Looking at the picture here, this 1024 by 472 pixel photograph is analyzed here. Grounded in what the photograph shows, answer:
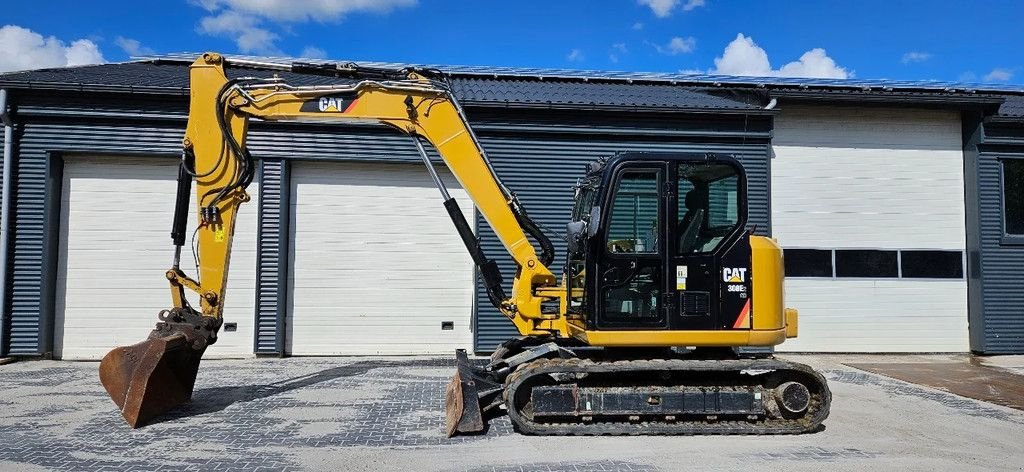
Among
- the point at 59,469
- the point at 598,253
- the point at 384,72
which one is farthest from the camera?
the point at 384,72

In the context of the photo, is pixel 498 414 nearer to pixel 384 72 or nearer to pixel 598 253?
pixel 598 253

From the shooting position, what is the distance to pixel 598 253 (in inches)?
266

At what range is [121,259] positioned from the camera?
11930mm

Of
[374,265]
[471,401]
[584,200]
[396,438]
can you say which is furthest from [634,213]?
[374,265]

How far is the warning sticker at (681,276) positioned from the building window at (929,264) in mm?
8447

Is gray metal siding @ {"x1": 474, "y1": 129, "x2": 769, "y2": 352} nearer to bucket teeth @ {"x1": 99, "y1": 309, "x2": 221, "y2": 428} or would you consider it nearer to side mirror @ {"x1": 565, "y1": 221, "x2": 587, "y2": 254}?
side mirror @ {"x1": 565, "y1": 221, "x2": 587, "y2": 254}

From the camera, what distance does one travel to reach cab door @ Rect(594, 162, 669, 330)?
6773mm

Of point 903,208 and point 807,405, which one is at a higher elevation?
point 903,208

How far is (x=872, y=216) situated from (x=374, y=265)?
9.43 meters

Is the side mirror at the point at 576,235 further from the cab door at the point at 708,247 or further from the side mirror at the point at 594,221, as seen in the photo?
the cab door at the point at 708,247

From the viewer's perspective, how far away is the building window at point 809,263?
12.9 m

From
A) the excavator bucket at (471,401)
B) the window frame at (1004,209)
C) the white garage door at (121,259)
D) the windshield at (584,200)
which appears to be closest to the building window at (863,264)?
the window frame at (1004,209)

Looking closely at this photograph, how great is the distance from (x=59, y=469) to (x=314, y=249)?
688cm

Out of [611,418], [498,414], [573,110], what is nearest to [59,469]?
[498,414]
